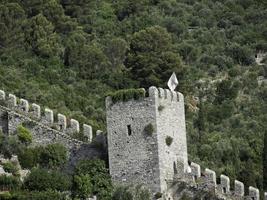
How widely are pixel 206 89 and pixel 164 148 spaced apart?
760 inches

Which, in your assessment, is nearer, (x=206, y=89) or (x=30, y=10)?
(x=206, y=89)

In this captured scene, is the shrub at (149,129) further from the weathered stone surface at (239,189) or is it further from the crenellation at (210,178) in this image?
the weathered stone surface at (239,189)

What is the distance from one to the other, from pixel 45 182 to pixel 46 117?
4.81 m

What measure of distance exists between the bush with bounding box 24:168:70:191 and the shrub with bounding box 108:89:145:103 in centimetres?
355

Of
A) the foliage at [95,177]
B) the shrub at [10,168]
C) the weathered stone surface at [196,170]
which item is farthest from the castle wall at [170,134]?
the shrub at [10,168]

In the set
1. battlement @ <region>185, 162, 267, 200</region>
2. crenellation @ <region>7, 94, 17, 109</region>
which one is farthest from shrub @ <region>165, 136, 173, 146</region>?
crenellation @ <region>7, 94, 17, 109</region>

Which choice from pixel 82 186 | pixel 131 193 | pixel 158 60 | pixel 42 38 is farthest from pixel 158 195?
pixel 42 38

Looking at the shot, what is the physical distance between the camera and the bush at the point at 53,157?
159ft

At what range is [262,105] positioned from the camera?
204 ft

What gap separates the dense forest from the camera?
56969 mm

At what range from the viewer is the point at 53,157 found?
160ft

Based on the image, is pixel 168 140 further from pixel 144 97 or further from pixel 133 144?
pixel 144 97

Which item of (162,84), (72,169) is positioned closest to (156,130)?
(72,169)

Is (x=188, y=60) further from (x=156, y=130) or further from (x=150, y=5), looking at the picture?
(x=156, y=130)
